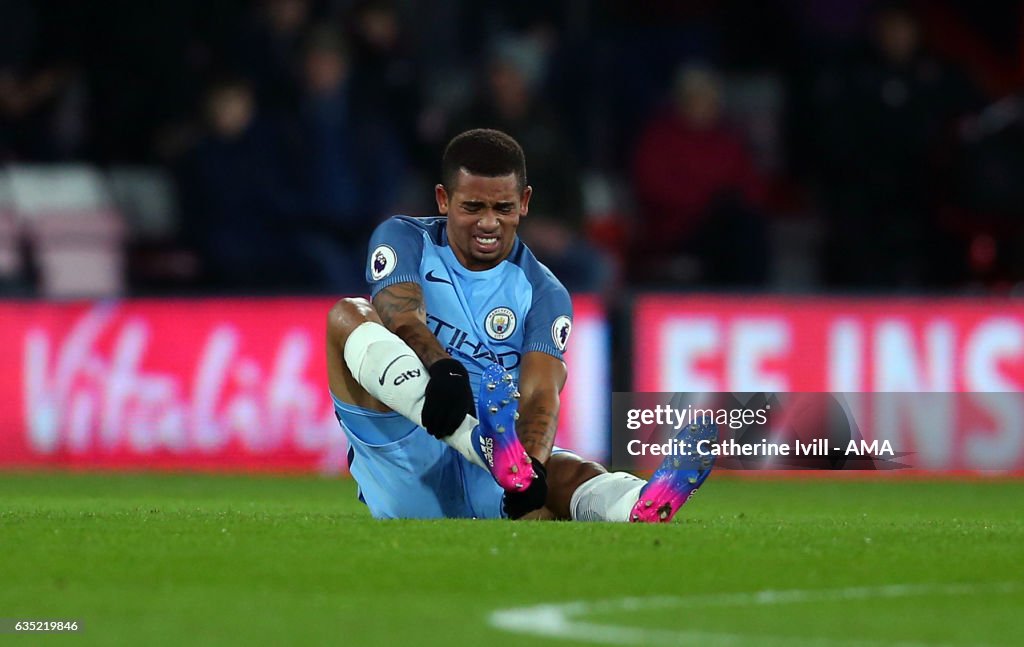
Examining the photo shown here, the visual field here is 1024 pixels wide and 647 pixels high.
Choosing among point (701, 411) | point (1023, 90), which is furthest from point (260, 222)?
point (701, 411)

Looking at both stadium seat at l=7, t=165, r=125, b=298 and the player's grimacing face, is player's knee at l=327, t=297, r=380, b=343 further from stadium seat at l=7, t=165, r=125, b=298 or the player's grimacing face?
stadium seat at l=7, t=165, r=125, b=298

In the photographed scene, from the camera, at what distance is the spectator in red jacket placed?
1547cm

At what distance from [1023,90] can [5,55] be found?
28.4ft

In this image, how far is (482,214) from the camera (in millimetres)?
7590

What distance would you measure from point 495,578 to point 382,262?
2.00m

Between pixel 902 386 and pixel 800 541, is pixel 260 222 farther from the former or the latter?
pixel 800 541

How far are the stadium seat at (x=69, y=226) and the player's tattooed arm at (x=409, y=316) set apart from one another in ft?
26.0

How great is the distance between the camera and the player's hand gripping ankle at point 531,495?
6969mm

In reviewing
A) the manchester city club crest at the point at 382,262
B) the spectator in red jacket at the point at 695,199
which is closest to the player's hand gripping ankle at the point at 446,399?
the manchester city club crest at the point at 382,262

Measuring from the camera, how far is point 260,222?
15211 mm

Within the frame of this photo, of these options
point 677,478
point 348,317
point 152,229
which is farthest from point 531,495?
point 152,229

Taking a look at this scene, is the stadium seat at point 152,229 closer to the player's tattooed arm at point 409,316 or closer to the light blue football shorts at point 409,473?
the light blue football shorts at point 409,473

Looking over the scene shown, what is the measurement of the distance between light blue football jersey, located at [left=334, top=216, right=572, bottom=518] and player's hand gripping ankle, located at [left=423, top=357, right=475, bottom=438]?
2.16ft

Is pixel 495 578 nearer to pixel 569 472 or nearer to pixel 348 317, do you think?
pixel 348 317
